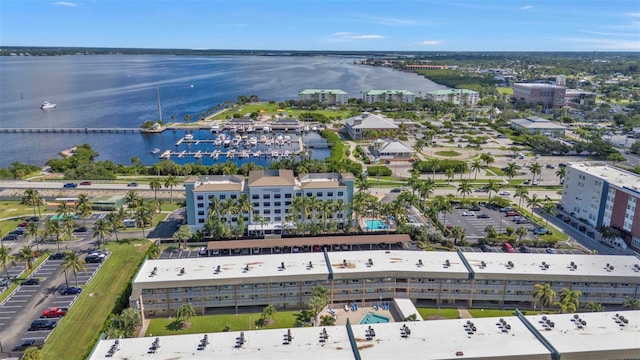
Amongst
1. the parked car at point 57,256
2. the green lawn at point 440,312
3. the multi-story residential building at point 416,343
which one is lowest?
the green lawn at point 440,312

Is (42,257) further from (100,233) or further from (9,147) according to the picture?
(9,147)

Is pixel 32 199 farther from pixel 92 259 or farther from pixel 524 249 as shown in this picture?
pixel 524 249

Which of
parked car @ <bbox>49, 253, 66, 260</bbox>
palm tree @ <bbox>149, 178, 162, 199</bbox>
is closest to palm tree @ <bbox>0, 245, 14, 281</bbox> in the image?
parked car @ <bbox>49, 253, 66, 260</bbox>

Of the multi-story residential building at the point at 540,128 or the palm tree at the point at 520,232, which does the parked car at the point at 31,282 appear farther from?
the multi-story residential building at the point at 540,128

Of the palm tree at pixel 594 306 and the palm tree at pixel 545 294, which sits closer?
the palm tree at pixel 545 294

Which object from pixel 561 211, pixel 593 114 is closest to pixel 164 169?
pixel 561 211

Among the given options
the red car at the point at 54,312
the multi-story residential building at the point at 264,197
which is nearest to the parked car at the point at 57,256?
the red car at the point at 54,312
